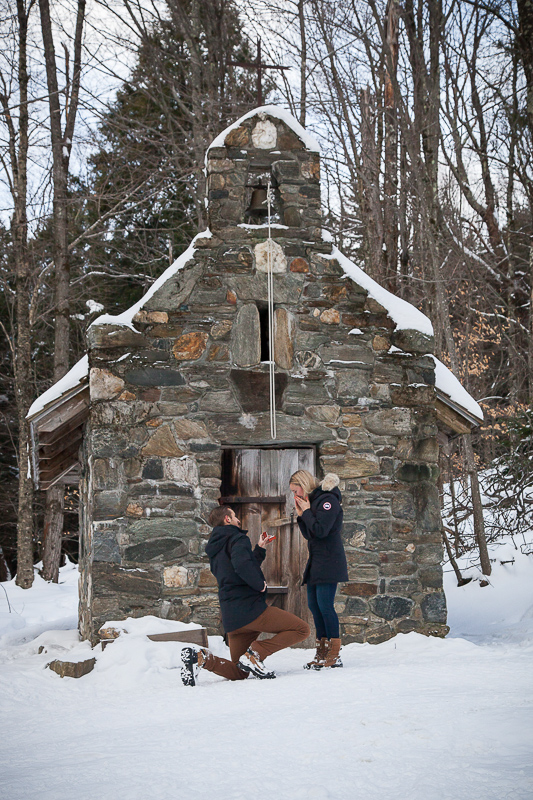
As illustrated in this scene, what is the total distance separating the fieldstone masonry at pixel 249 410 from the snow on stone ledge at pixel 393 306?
8 cm

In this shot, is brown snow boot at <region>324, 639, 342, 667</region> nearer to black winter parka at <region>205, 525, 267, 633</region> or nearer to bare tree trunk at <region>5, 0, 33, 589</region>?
black winter parka at <region>205, 525, 267, 633</region>

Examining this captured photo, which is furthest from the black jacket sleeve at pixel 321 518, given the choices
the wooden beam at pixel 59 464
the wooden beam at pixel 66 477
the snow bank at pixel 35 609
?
the snow bank at pixel 35 609

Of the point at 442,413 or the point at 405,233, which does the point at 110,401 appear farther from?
the point at 405,233

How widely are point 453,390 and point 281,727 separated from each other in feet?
14.2

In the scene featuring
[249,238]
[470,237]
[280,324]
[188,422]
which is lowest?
[188,422]

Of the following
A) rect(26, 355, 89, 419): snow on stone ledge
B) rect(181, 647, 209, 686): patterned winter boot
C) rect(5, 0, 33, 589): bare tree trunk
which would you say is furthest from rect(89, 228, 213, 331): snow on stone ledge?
rect(5, 0, 33, 589): bare tree trunk

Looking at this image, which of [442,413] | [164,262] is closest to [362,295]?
[442,413]

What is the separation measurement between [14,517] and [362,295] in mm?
12265

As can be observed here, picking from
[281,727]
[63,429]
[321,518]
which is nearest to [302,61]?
[63,429]

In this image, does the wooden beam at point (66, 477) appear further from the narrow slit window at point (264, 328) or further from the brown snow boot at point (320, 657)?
the brown snow boot at point (320, 657)

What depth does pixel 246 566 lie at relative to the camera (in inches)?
207

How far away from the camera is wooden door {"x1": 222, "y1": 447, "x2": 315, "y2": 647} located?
714cm

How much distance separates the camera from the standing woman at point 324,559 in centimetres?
566

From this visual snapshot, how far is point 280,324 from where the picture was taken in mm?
7270
